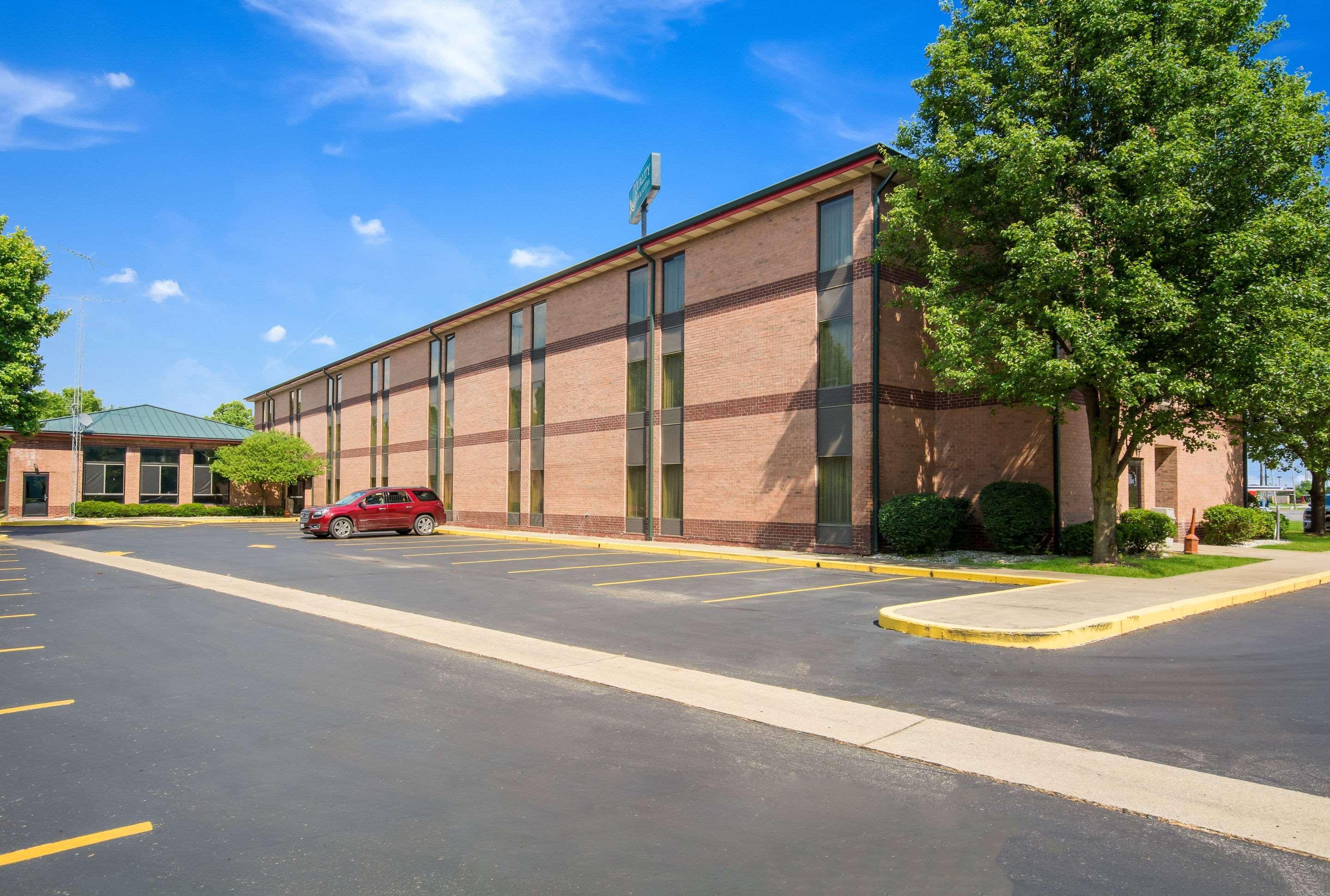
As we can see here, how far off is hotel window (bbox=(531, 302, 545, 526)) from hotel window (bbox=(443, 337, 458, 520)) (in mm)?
6900

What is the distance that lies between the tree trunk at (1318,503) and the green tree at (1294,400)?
6715 millimetres

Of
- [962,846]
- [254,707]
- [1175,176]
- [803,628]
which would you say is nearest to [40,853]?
[254,707]

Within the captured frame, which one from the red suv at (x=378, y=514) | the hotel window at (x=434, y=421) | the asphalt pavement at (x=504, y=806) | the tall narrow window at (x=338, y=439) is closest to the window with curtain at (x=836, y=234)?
the asphalt pavement at (x=504, y=806)

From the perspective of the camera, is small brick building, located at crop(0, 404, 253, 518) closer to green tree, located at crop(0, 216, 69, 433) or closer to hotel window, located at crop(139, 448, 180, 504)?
hotel window, located at crop(139, 448, 180, 504)

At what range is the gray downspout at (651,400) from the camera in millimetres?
25312

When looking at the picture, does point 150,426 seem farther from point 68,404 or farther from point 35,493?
point 68,404

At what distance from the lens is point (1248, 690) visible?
6.95 metres

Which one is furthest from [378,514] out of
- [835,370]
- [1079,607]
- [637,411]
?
[1079,607]

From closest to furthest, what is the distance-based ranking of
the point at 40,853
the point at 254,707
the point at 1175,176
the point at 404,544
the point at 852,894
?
the point at 852,894, the point at 40,853, the point at 254,707, the point at 1175,176, the point at 404,544

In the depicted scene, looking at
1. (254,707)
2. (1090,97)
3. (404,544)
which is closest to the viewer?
(254,707)

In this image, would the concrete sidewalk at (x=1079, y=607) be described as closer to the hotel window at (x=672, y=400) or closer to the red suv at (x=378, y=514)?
the hotel window at (x=672, y=400)

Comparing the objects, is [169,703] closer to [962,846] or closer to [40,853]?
[40,853]

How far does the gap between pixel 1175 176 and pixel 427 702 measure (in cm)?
1455

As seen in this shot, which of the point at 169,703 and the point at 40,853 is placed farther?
the point at 169,703
